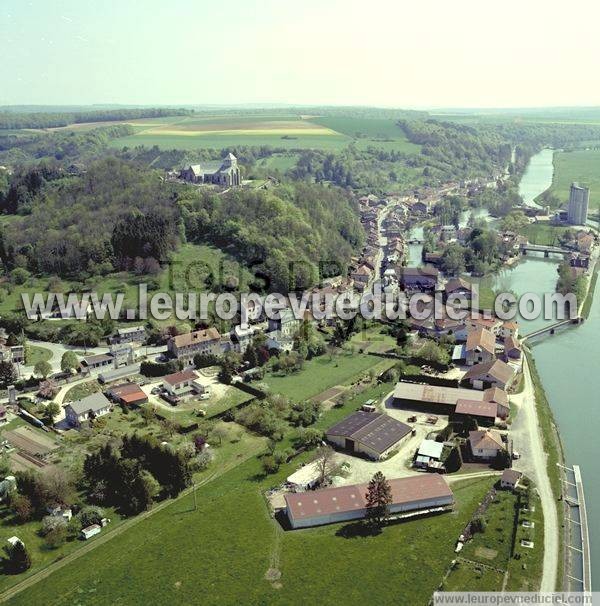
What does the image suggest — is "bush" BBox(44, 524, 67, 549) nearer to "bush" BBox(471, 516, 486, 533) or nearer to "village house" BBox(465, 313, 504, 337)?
"bush" BBox(471, 516, 486, 533)

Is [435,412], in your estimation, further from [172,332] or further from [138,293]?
[138,293]

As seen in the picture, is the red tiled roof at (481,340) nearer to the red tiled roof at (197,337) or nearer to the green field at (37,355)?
the red tiled roof at (197,337)

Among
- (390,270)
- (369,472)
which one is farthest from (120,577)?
(390,270)

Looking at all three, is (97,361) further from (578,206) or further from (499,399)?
(578,206)

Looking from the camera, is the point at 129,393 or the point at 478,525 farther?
the point at 129,393

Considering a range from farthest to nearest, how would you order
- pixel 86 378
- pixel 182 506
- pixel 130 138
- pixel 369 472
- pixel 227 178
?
1. pixel 130 138
2. pixel 227 178
3. pixel 86 378
4. pixel 369 472
5. pixel 182 506

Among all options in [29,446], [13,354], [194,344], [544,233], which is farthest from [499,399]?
[544,233]
